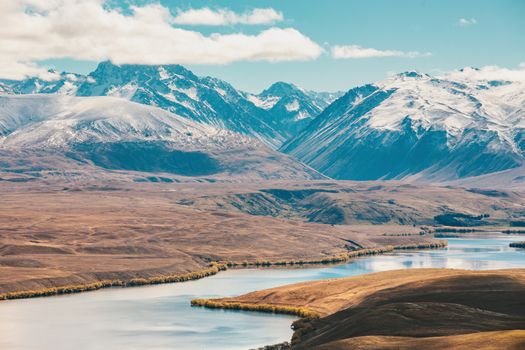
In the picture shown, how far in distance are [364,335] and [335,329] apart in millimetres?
9016

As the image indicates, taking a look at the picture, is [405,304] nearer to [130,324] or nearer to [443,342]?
[443,342]

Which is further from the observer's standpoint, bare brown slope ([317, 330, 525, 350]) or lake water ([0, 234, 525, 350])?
lake water ([0, 234, 525, 350])

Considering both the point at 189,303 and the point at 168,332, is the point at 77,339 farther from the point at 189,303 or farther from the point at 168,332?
the point at 189,303

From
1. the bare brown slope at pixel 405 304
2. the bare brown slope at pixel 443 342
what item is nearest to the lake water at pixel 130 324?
the bare brown slope at pixel 405 304

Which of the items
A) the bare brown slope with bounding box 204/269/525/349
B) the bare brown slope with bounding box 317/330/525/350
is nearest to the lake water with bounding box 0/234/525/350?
the bare brown slope with bounding box 204/269/525/349

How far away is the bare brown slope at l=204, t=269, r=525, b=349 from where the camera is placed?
11100 cm

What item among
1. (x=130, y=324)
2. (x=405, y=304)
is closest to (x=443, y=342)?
(x=405, y=304)

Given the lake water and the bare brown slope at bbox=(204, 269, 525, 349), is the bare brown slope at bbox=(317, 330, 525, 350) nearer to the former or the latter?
the bare brown slope at bbox=(204, 269, 525, 349)

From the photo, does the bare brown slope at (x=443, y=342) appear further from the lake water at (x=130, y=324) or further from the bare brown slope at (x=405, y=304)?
the lake water at (x=130, y=324)

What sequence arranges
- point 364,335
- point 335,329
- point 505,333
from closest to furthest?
point 505,333 → point 364,335 → point 335,329

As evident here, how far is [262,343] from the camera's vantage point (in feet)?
419

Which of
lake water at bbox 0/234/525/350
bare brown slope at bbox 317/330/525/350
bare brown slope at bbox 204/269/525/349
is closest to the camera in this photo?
bare brown slope at bbox 317/330/525/350

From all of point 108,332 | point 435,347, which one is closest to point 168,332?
point 108,332

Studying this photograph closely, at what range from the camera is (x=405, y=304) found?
4788 inches
